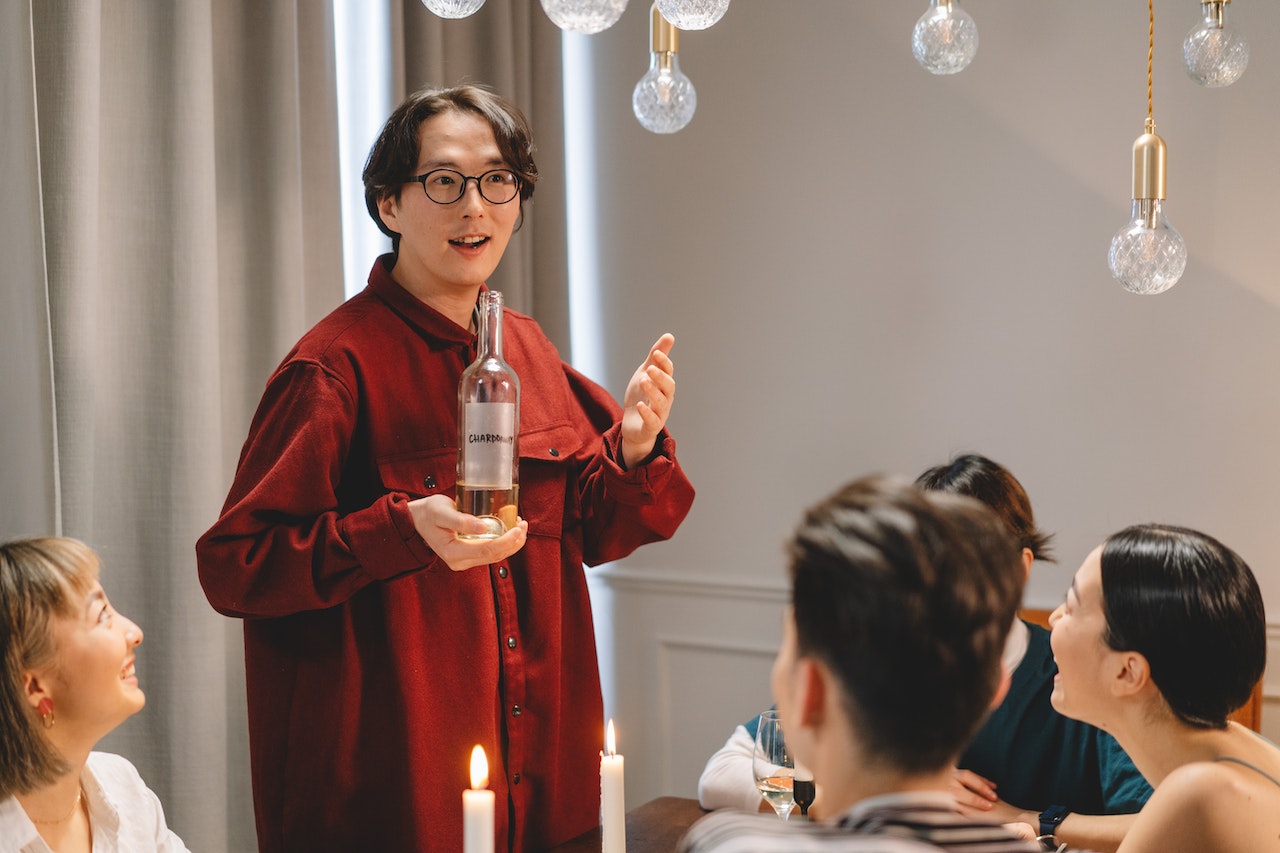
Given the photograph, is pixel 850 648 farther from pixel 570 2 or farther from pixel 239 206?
pixel 239 206

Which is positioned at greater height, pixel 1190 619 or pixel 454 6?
pixel 454 6

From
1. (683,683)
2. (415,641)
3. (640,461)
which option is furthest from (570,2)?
(683,683)

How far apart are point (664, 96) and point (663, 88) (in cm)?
2

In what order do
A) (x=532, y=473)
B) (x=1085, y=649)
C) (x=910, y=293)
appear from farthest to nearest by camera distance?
(x=910, y=293), (x=532, y=473), (x=1085, y=649)

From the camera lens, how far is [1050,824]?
187cm

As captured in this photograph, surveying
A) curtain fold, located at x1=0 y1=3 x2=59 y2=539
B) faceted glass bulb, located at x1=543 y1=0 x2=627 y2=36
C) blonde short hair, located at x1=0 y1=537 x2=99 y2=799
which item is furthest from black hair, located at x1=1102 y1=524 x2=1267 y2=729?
curtain fold, located at x1=0 y1=3 x2=59 y2=539

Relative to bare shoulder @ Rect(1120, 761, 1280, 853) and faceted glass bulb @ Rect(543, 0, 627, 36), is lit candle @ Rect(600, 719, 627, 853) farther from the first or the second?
faceted glass bulb @ Rect(543, 0, 627, 36)

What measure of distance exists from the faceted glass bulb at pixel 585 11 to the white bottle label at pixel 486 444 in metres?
0.48

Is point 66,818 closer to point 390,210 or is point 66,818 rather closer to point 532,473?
point 532,473

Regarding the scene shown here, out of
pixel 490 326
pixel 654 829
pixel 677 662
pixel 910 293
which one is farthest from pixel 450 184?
pixel 677 662

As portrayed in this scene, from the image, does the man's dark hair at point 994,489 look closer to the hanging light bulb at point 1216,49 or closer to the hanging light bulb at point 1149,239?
the hanging light bulb at point 1149,239

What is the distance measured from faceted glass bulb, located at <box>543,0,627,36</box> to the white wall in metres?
1.59

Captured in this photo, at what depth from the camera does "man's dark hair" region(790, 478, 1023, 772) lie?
2.93ft

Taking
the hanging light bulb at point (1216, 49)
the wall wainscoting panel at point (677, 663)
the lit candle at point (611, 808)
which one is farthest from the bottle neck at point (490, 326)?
the wall wainscoting panel at point (677, 663)
